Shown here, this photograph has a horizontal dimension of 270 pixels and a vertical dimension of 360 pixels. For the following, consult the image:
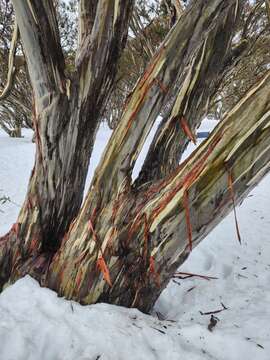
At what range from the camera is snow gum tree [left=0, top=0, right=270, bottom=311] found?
3.99 ft

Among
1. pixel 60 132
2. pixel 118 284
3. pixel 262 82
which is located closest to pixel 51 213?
pixel 60 132

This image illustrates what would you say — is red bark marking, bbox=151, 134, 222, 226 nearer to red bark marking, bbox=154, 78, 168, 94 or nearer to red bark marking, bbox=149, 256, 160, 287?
red bark marking, bbox=149, 256, 160, 287

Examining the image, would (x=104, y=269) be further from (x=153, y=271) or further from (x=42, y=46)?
(x=42, y=46)

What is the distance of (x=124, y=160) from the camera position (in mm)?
1492

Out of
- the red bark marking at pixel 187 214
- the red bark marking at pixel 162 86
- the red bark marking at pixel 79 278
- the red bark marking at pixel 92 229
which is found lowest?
the red bark marking at pixel 79 278

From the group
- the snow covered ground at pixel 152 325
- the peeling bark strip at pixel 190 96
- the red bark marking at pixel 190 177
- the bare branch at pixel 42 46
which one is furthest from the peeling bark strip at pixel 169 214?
the bare branch at pixel 42 46

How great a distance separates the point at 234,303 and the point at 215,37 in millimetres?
1452

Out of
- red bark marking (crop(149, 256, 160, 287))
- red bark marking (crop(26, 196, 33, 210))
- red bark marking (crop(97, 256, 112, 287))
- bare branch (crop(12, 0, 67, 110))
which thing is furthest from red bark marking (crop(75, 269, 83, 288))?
bare branch (crop(12, 0, 67, 110))

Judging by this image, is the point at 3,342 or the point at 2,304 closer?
the point at 3,342

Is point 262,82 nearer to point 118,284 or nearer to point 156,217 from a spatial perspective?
point 156,217

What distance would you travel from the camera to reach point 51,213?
182 cm

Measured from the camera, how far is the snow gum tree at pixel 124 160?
1217mm

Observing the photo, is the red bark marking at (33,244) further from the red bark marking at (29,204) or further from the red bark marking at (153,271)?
→ the red bark marking at (153,271)

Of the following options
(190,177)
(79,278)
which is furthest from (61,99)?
(79,278)
